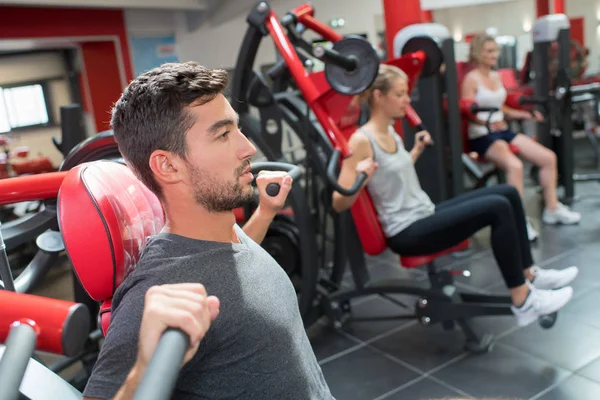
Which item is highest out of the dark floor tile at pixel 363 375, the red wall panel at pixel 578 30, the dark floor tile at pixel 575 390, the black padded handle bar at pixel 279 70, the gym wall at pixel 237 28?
the gym wall at pixel 237 28

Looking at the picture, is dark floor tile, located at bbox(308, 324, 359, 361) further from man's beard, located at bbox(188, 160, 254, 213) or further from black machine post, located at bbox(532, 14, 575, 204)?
black machine post, located at bbox(532, 14, 575, 204)

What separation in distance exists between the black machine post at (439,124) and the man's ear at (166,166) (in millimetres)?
2983

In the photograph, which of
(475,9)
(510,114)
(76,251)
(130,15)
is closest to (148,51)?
(130,15)

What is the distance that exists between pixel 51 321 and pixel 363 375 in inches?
86.6

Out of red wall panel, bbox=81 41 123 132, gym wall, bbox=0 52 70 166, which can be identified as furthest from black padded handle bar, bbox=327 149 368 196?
gym wall, bbox=0 52 70 166

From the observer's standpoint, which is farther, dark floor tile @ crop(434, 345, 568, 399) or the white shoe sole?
the white shoe sole

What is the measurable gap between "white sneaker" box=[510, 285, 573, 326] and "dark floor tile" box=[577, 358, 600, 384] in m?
0.26

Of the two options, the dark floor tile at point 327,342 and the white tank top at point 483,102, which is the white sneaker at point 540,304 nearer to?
the dark floor tile at point 327,342

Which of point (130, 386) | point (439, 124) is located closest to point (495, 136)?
point (439, 124)

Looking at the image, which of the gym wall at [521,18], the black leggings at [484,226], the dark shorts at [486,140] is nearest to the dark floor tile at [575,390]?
the black leggings at [484,226]

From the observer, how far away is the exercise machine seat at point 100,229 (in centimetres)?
120

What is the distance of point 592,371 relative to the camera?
8.20 ft

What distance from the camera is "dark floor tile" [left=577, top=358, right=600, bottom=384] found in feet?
8.07

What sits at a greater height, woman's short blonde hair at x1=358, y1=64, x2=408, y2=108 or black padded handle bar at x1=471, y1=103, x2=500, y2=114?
woman's short blonde hair at x1=358, y1=64, x2=408, y2=108
